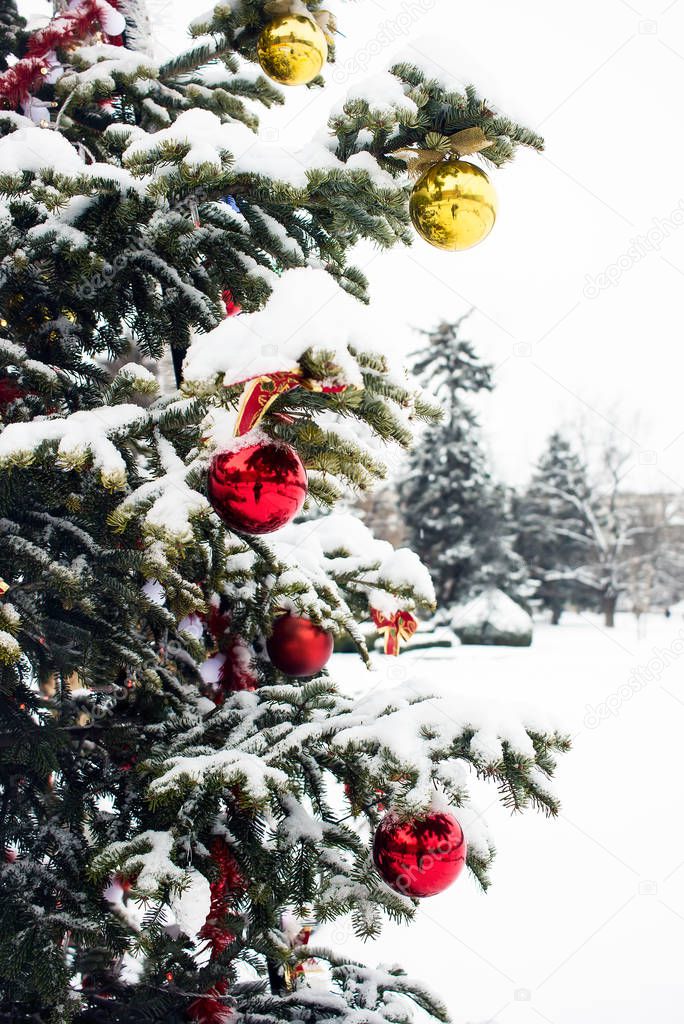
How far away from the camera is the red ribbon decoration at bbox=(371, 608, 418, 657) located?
2.42m

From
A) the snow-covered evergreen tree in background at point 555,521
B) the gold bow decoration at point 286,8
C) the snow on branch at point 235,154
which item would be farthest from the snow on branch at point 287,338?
the snow-covered evergreen tree in background at point 555,521

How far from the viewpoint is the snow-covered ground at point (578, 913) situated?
4410 millimetres

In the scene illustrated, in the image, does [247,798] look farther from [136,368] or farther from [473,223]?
[473,223]

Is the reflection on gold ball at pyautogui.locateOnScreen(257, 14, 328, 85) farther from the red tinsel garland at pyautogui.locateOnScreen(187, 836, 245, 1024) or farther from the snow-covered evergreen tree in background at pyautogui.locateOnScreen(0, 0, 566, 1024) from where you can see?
the red tinsel garland at pyautogui.locateOnScreen(187, 836, 245, 1024)

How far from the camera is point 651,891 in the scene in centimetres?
582

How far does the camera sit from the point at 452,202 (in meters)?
1.44

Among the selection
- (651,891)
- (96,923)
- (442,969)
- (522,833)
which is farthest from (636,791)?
(96,923)

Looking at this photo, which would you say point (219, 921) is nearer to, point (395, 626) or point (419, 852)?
point (419, 852)

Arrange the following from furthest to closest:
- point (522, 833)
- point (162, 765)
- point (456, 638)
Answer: point (456, 638)
point (522, 833)
point (162, 765)

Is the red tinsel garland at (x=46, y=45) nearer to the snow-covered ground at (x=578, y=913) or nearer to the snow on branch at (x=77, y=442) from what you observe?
the snow on branch at (x=77, y=442)

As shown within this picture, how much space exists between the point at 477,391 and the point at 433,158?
68.3 ft

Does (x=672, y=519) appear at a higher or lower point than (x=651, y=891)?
lower

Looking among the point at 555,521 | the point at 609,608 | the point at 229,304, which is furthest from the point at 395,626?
the point at 609,608

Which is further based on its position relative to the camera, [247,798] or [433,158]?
[433,158]
